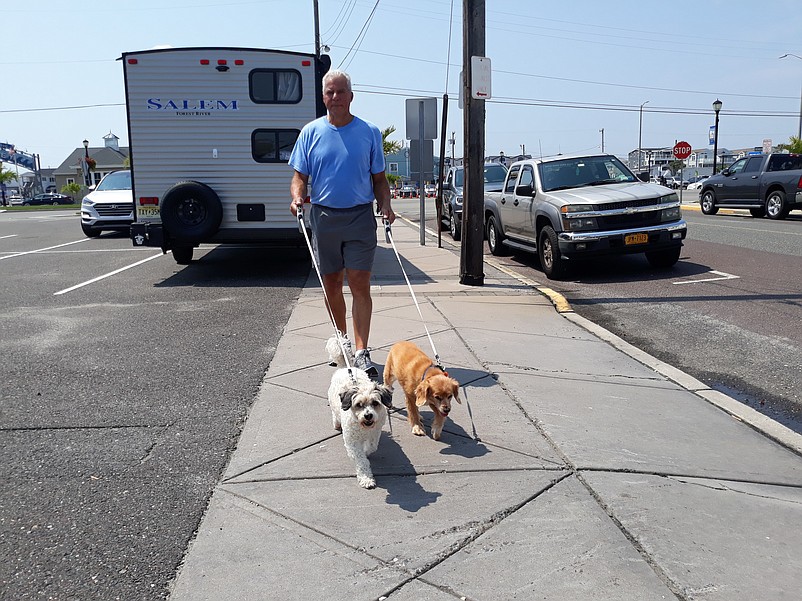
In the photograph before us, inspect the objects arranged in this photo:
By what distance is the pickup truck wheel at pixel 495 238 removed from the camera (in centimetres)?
1367

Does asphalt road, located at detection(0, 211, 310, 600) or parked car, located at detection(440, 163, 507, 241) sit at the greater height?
parked car, located at detection(440, 163, 507, 241)

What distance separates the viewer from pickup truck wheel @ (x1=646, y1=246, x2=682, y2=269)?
35.3 feet

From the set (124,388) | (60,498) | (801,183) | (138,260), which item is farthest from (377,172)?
(801,183)

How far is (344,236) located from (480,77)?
4792 millimetres

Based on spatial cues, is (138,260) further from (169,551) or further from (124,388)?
(169,551)

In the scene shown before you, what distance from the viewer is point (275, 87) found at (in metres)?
10.4

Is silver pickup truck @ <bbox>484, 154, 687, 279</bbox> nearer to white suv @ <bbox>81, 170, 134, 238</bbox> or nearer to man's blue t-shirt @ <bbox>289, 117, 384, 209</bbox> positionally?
man's blue t-shirt @ <bbox>289, 117, 384, 209</bbox>

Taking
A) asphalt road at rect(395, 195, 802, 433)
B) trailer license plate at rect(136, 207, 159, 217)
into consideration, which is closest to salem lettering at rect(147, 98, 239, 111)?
trailer license plate at rect(136, 207, 159, 217)

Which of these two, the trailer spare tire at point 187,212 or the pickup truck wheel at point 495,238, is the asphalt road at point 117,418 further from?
the pickup truck wheel at point 495,238

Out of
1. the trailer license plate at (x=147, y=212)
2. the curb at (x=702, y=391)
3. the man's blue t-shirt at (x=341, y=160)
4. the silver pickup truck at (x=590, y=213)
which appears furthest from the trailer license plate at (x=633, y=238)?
the trailer license plate at (x=147, y=212)

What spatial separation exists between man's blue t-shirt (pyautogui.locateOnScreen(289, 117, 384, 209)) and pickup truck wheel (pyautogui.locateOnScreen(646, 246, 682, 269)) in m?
6.87

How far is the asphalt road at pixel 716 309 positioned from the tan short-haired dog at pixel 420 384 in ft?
7.63

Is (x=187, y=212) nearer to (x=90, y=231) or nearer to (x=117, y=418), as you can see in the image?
(x=117, y=418)

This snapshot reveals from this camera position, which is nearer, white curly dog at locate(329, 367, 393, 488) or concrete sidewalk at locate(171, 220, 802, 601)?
concrete sidewalk at locate(171, 220, 802, 601)
